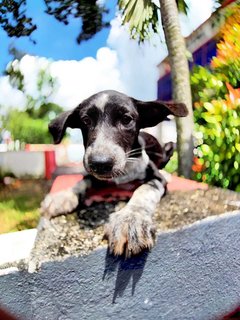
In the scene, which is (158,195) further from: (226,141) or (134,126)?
(226,141)

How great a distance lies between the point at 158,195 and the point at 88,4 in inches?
43.5

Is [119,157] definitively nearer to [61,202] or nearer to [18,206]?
[61,202]

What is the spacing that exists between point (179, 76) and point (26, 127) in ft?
3.65

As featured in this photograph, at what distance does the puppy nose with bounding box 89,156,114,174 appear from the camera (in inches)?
65.7

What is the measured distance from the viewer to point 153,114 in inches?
80.3

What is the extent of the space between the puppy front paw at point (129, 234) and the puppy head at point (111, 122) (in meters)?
0.24

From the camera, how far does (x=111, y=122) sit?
74.4 inches

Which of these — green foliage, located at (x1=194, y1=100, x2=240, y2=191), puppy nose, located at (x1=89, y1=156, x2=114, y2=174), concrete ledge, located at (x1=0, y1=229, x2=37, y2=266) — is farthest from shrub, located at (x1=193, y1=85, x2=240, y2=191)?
concrete ledge, located at (x1=0, y1=229, x2=37, y2=266)

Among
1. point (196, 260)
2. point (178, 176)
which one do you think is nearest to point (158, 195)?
point (196, 260)

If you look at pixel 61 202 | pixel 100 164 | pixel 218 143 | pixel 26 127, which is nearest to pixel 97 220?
pixel 61 202

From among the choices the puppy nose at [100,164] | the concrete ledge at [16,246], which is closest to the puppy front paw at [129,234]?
the puppy nose at [100,164]

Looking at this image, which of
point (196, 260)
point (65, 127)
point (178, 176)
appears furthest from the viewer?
point (178, 176)

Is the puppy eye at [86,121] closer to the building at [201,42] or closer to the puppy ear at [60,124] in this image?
the puppy ear at [60,124]

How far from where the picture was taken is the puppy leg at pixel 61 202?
1892 millimetres
